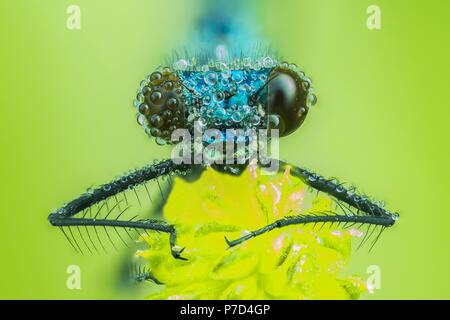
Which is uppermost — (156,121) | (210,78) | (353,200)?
(210,78)

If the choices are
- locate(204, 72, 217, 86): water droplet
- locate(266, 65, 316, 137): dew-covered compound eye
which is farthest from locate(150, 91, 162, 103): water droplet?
locate(266, 65, 316, 137): dew-covered compound eye

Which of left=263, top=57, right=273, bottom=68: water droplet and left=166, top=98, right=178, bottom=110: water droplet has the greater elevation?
left=263, top=57, right=273, bottom=68: water droplet

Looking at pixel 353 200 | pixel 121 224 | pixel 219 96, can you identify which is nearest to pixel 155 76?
pixel 219 96

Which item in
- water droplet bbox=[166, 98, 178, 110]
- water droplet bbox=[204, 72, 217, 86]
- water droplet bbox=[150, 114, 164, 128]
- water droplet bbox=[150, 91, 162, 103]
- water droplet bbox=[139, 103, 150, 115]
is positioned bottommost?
water droplet bbox=[150, 114, 164, 128]

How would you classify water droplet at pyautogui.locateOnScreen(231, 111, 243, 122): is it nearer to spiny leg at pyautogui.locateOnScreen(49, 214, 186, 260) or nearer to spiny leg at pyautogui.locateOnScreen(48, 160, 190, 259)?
spiny leg at pyautogui.locateOnScreen(48, 160, 190, 259)

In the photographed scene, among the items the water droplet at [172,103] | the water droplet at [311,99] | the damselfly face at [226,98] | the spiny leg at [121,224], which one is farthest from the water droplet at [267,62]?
the spiny leg at [121,224]

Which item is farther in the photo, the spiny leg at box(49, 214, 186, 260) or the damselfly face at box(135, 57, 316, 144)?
the damselfly face at box(135, 57, 316, 144)

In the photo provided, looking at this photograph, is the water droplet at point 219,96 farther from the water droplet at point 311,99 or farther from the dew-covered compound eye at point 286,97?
the water droplet at point 311,99

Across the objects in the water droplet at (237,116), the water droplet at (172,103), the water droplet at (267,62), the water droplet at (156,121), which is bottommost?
the water droplet at (156,121)

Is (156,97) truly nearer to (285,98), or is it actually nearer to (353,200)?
(285,98)
